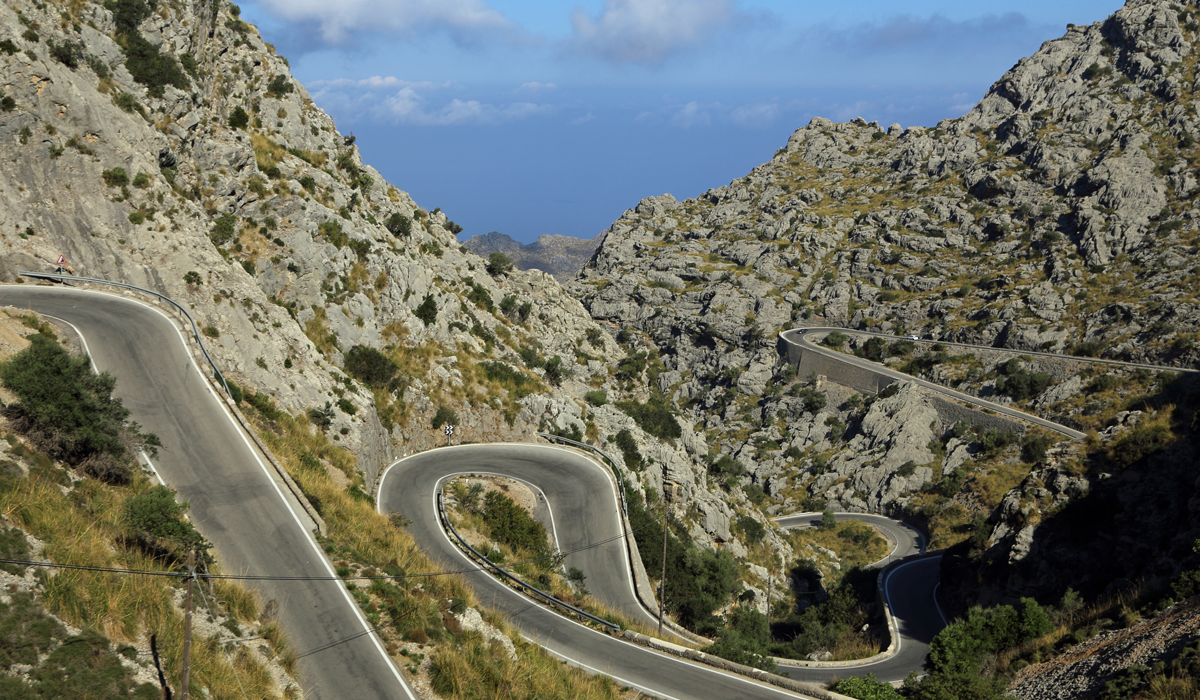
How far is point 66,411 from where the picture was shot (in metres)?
18.3

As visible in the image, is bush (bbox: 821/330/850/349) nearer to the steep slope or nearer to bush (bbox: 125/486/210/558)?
the steep slope

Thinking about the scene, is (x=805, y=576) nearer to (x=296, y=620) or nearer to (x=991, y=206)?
(x=296, y=620)

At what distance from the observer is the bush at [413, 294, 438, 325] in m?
49.2

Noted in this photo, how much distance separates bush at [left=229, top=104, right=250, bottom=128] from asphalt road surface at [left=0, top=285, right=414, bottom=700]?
2152 cm

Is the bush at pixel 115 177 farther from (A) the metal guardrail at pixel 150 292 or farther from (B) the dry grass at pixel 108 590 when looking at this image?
(B) the dry grass at pixel 108 590

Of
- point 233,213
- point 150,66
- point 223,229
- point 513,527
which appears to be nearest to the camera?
point 513,527

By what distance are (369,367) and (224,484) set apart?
744 inches

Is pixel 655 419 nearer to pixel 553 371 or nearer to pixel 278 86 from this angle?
pixel 553 371

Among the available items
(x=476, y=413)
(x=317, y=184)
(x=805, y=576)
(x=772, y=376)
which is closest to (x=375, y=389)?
(x=476, y=413)

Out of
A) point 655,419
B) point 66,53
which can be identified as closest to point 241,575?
point 66,53

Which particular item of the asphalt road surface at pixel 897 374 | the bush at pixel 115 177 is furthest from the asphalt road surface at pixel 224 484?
the asphalt road surface at pixel 897 374

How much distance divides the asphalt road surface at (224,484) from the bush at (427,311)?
2005 cm

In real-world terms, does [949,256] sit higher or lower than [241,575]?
higher

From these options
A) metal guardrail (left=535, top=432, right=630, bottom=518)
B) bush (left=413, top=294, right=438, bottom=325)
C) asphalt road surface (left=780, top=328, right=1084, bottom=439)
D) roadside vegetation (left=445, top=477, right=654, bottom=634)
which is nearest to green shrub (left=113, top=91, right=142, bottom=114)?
bush (left=413, top=294, right=438, bottom=325)
